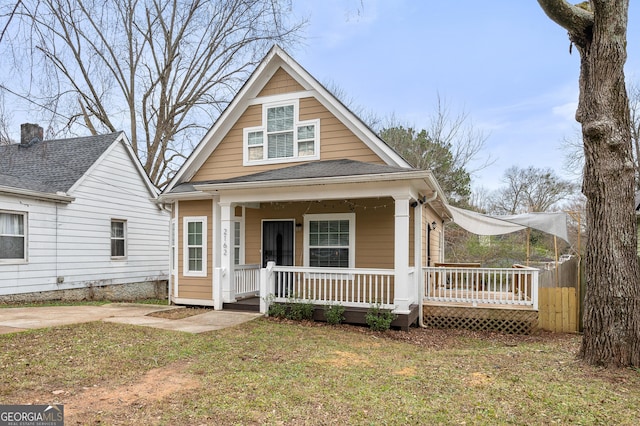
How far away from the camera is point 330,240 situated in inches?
394

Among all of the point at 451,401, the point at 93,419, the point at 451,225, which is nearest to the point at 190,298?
the point at 93,419

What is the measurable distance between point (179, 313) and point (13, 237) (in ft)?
18.2

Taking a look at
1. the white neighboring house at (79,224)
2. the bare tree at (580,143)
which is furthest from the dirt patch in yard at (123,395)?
the bare tree at (580,143)

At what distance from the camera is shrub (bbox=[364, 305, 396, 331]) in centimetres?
784

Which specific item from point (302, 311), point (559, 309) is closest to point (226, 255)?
point (302, 311)

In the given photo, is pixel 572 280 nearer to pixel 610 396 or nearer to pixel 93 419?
pixel 610 396

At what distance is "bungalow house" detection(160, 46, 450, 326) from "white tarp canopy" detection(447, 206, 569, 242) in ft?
5.14

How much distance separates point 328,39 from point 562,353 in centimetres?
589

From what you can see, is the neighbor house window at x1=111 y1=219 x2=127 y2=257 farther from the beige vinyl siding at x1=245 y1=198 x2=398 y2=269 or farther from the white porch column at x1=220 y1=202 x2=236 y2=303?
the beige vinyl siding at x1=245 y1=198 x2=398 y2=269

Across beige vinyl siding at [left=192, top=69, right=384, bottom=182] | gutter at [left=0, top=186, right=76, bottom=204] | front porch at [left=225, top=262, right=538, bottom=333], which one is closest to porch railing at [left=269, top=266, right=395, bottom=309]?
front porch at [left=225, top=262, right=538, bottom=333]

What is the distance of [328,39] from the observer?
5980 mm

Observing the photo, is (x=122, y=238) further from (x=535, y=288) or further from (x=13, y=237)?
(x=535, y=288)

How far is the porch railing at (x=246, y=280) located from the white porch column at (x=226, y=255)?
0.67 feet

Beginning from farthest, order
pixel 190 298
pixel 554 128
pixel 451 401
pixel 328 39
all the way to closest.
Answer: pixel 554 128, pixel 190 298, pixel 328 39, pixel 451 401
